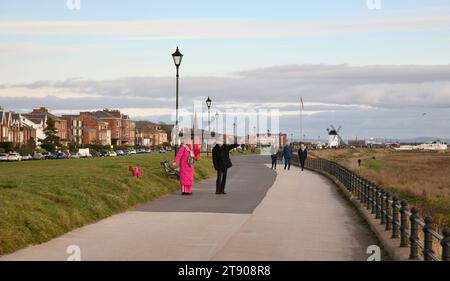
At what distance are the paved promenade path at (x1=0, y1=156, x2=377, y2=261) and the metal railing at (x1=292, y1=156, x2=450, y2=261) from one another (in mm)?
512

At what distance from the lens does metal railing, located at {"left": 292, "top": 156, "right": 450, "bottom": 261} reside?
31.4 ft

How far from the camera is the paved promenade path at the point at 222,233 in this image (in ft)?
→ 37.2

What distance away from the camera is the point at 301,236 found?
1373 cm

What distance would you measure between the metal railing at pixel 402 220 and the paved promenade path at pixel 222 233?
1.68 feet

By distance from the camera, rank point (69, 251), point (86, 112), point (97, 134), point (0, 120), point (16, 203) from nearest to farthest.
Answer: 1. point (69, 251)
2. point (16, 203)
3. point (0, 120)
4. point (97, 134)
5. point (86, 112)

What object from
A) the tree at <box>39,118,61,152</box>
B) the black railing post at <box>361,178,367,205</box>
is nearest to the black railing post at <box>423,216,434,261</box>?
the black railing post at <box>361,178,367,205</box>

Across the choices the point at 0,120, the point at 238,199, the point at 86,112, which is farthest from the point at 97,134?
the point at 238,199

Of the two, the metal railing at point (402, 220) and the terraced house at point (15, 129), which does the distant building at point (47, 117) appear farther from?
the metal railing at point (402, 220)

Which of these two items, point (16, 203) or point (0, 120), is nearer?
point (16, 203)

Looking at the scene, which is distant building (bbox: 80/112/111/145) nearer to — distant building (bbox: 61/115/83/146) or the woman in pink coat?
distant building (bbox: 61/115/83/146)

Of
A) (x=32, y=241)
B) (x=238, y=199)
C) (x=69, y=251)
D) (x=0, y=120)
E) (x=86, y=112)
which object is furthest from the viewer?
(x=86, y=112)

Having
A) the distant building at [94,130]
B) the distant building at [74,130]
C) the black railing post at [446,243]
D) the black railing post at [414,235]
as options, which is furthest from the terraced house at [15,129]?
the black railing post at [446,243]
